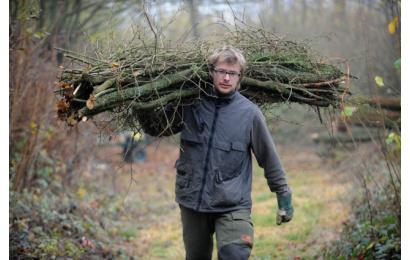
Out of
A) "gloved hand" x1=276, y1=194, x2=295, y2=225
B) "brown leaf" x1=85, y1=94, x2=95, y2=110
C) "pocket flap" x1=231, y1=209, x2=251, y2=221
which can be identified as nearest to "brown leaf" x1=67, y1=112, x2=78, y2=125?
"brown leaf" x1=85, y1=94, x2=95, y2=110

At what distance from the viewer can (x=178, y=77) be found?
4344 millimetres

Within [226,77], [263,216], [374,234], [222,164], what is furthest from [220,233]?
[263,216]

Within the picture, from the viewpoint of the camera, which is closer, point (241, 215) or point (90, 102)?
point (90, 102)

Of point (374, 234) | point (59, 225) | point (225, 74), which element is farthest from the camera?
point (59, 225)

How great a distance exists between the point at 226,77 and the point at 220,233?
1289 mm

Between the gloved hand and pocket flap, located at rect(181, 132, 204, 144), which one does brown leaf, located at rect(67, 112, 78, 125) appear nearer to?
pocket flap, located at rect(181, 132, 204, 144)

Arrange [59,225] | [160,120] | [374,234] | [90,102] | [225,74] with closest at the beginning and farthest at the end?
[90,102]
[225,74]
[160,120]
[374,234]
[59,225]

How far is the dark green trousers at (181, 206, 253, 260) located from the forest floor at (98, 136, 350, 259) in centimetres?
64

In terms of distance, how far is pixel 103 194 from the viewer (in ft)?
32.4

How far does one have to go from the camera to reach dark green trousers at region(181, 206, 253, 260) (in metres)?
4.10

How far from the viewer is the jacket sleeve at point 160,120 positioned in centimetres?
445

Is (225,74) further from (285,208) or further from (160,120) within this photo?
(285,208)

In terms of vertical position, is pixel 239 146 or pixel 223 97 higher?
pixel 223 97

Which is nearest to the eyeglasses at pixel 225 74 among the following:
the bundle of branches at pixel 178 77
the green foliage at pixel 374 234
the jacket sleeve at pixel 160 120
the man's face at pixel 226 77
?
the man's face at pixel 226 77
